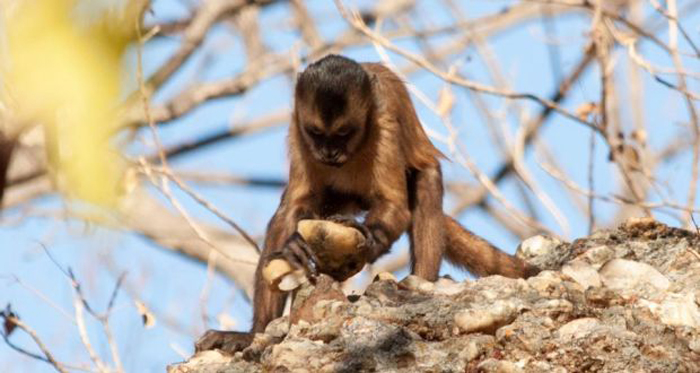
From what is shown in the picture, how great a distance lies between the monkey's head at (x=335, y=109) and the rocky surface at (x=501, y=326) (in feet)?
5.84

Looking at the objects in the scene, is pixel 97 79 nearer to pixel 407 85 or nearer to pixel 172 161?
pixel 407 85

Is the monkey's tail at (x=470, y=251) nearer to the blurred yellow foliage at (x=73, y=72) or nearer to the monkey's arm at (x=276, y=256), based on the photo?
the monkey's arm at (x=276, y=256)

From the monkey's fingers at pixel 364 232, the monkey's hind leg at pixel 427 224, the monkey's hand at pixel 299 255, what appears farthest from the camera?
the monkey's hind leg at pixel 427 224

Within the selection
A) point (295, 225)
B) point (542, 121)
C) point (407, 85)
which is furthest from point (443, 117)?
point (542, 121)

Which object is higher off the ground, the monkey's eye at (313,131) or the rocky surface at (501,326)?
the monkey's eye at (313,131)

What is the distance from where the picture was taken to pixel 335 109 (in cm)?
646

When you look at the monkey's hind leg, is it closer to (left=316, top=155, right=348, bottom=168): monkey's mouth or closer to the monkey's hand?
(left=316, top=155, right=348, bottom=168): monkey's mouth

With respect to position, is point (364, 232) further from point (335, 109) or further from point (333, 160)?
point (335, 109)

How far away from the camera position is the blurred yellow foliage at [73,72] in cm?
170

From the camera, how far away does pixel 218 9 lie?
1533cm

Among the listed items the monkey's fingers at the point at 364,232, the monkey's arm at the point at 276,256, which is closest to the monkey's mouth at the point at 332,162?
the monkey's arm at the point at 276,256

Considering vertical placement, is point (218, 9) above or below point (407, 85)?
above

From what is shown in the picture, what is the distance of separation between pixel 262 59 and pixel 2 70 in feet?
43.9

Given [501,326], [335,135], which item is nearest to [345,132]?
[335,135]
